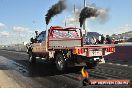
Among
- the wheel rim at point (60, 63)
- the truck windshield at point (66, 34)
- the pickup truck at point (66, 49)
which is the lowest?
the wheel rim at point (60, 63)

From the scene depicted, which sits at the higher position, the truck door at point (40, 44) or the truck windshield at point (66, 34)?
the truck windshield at point (66, 34)

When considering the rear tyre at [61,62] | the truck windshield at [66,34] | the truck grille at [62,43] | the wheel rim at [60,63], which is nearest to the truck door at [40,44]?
the truck grille at [62,43]

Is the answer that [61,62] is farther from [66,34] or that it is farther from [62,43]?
[66,34]

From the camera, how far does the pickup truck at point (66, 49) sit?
→ 14016 mm

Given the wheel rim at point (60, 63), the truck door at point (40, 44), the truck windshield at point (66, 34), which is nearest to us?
the wheel rim at point (60, 63)

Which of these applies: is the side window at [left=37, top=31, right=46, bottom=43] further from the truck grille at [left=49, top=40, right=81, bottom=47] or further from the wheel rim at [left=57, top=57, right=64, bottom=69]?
the wheel rim at [left=57, top=57, right=64, bottom=69]

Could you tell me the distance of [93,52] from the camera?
554 inches

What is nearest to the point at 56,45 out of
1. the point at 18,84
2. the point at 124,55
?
the point at 18,84

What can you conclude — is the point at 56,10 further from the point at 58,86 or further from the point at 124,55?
the point at 58,86

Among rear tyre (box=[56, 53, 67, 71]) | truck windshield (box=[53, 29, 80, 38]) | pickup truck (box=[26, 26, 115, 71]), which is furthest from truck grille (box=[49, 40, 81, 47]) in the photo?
rear tyre (box=[56, 53, 67, 71])

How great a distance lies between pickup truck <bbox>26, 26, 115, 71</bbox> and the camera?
14016 millimetres

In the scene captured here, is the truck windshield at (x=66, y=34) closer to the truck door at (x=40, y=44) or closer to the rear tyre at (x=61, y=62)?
the truck door at (x=40, y=44)

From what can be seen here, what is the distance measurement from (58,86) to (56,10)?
18.6 m

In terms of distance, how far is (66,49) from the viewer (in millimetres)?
14211
